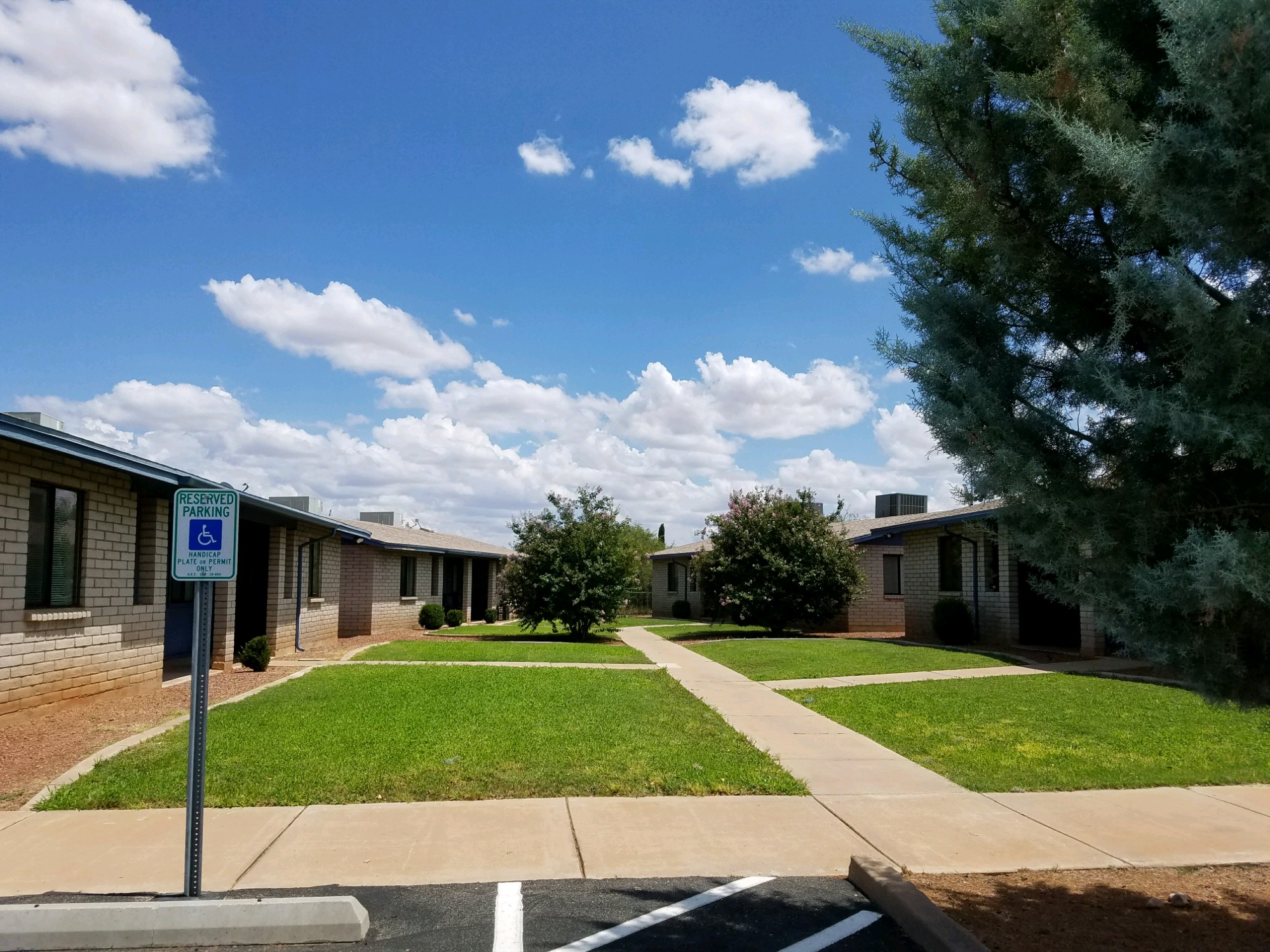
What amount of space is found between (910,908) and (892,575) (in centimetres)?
2650

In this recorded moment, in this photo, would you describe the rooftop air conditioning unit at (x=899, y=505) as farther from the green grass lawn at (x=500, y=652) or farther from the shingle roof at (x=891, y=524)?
the green grass lawn at (x=500, y=652)

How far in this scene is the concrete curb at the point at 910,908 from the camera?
15.1ft

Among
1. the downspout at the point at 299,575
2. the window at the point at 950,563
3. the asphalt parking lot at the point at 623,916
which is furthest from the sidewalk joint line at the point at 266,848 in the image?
the window at the point at 950,563

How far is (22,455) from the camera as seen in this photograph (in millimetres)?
10414

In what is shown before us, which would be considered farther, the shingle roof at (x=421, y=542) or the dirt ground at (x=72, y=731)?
the shingle roof at (x=421, y=542)

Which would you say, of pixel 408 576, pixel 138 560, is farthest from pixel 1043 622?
pixel 138 560

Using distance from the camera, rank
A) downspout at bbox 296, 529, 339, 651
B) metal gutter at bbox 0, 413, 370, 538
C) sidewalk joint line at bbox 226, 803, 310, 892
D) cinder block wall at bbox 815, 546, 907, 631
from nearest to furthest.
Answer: sidewalk joint line at bbox 226, 803, 310, 892, metal gutter at bbox 0, 413, 370, 538, downspout at bbox 296, 529, 339, 651, cinder block wall at bbox 815, 546, 907, 631

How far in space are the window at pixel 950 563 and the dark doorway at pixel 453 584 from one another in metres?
18.0

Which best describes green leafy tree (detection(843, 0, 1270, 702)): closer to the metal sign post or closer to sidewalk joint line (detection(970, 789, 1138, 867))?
sidewalk joint line (detection(970, 789, 1138, 867))

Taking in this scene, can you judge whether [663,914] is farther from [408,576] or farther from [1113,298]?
[408,576]

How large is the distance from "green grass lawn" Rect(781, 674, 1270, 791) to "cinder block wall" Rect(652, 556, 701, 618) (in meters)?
28.0

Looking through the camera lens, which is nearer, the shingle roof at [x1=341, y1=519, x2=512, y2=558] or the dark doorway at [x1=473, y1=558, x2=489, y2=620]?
the shingle roof at [x1=341, y1=519, x2=512, y2=558]

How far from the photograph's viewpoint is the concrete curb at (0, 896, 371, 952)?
15.4 feet

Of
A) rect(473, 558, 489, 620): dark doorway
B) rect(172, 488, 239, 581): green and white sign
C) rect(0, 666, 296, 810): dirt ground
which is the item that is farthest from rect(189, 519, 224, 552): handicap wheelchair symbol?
rect(473, 558, 489, 620): dark doorway
